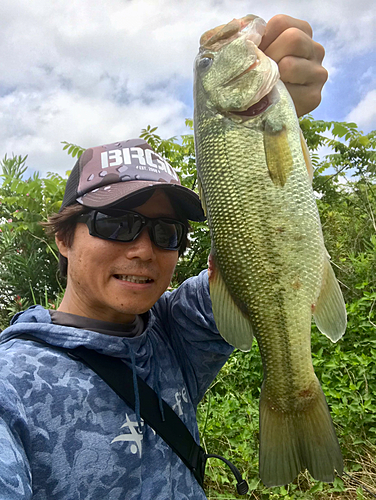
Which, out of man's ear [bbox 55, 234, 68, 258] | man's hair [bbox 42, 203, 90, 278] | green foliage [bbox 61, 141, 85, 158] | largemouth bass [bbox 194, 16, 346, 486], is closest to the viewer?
largemouth bass [bbox 194, 16, 346, 486]

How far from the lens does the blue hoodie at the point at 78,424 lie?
44.1 inches

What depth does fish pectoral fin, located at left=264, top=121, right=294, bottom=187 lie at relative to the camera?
129cm

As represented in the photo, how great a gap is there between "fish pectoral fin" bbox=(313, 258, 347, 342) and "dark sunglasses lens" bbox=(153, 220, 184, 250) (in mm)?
612

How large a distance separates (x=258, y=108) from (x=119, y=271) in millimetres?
802

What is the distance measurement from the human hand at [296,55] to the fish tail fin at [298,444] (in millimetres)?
1083

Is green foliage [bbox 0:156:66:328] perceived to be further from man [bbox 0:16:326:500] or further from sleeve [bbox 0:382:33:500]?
sleeve [bbox 0:382:33:500]

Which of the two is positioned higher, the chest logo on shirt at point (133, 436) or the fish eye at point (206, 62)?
the fish eye at point (206, 62)

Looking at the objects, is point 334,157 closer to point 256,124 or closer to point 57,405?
point 256,124

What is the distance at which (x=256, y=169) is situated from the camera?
1.31 m

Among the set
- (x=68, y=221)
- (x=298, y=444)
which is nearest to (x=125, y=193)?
(x=68, y=221)

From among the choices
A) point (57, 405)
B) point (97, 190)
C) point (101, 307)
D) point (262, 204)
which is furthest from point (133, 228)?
point (57, 405)

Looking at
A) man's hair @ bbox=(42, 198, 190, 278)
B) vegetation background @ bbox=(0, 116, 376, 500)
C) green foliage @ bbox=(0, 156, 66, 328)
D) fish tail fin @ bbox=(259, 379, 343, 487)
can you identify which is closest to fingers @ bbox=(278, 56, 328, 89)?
man's hair @ bbox=(42, 198, 190, 278)

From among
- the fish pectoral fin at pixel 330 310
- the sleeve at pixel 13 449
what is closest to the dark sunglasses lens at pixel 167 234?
the fish pectoral fin at pixel 330 310

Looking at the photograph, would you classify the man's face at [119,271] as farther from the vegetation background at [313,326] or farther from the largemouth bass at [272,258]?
the vegetation background at [313,326]
